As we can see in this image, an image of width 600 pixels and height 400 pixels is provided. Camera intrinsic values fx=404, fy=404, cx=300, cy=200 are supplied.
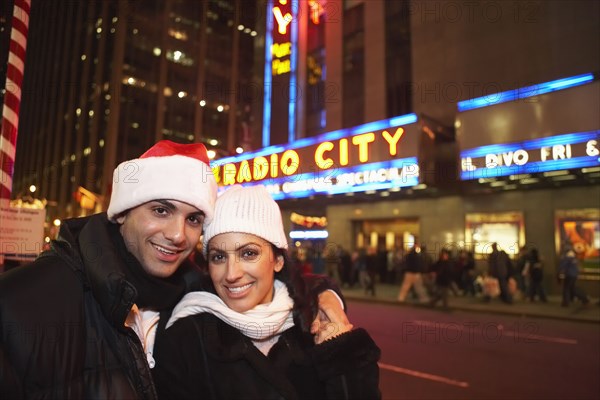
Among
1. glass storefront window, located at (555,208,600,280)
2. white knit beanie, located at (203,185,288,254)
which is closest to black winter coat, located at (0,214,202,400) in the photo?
white knit beanie, located at (203,185,288,254)

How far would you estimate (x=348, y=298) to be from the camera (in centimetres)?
1561

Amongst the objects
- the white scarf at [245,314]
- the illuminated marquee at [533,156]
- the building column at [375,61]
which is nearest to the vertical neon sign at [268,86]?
the building column at [375,61]

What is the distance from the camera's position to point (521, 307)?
12555 millimetres

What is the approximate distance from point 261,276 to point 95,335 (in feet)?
3.23

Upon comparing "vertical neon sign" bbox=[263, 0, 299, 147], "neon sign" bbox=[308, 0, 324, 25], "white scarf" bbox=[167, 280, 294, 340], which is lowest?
"white scarf" bbox=[167, 280, 294, 340]

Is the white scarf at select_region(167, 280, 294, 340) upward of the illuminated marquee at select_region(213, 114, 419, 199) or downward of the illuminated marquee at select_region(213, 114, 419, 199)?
downward

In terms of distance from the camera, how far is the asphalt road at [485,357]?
5.49 meters

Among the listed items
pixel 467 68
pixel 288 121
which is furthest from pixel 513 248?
pixel 288 121

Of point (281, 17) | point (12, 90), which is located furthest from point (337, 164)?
point (12, 90)

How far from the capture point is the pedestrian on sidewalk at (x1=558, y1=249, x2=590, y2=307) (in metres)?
12.3

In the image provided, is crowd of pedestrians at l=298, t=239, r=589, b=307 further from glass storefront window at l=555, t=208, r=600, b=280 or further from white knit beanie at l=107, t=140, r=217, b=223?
white knit beanie at l=107, t=140, r=217, b=223

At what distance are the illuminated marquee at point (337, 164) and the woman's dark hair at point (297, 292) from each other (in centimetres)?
1077

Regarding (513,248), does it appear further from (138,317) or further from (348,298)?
(138,317)

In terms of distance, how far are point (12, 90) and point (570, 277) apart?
47.6 feet
